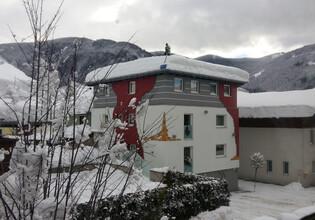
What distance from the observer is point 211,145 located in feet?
66.2

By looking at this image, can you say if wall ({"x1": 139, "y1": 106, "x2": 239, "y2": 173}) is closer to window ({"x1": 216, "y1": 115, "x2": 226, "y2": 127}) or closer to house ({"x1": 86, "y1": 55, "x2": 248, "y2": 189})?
house ({"x1": 86, "y1": 55, "x2": 248, "y2": 189})

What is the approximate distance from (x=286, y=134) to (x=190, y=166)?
1018 centimetres

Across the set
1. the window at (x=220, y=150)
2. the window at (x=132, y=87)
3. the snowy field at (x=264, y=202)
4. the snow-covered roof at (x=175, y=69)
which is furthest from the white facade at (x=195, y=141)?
the snowy field at (x=264, y=202)

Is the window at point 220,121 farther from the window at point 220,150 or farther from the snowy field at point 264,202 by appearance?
the snowy field at point 264,202

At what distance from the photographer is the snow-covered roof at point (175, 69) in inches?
685

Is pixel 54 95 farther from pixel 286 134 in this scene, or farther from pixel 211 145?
pixel 286 134

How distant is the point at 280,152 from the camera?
78.2 ft

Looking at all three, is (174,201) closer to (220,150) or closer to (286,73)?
(220,150)

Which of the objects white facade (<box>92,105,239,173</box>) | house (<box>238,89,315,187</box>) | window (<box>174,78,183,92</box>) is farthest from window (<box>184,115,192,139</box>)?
house (<box>238,89,315,187</box>)

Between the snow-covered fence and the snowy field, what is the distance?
489mm

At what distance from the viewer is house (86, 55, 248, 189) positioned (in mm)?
17625

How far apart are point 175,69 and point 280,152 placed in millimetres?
13027

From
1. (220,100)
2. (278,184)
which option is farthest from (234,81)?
(278,184)

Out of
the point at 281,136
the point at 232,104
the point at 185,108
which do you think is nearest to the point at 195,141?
the point at 185,108
